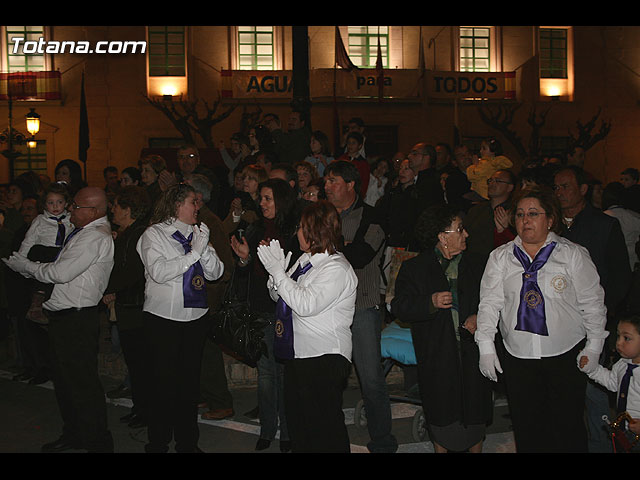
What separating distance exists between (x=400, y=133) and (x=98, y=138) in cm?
1097

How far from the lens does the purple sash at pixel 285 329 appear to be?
15.8 ft

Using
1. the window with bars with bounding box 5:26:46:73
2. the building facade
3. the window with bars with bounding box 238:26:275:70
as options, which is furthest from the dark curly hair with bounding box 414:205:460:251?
the window with bars with bounding box 5:26:46:73

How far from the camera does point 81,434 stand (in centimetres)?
602

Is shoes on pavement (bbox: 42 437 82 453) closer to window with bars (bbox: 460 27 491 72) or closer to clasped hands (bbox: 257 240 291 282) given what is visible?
clasped hands (bbox: 257 240 291 282)

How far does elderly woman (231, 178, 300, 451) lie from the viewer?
18.9 feet

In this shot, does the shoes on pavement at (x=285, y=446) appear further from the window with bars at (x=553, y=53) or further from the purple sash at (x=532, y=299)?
the window with bars at (x=553, y=53)

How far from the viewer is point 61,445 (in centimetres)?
618

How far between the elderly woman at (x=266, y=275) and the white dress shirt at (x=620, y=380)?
2277 millimetres

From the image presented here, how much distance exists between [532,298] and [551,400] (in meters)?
0.70

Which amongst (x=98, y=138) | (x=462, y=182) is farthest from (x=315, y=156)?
(x=98, y=138)

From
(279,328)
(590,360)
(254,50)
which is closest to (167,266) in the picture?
(279,328)

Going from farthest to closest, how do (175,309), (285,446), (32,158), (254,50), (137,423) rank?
(254,50)
(32,158)
(137,423)
(285,446)
(175,309)

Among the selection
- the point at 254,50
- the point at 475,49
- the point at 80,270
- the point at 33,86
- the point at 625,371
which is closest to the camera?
the point at 625,371

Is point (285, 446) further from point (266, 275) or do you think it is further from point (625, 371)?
point (625, 371)
